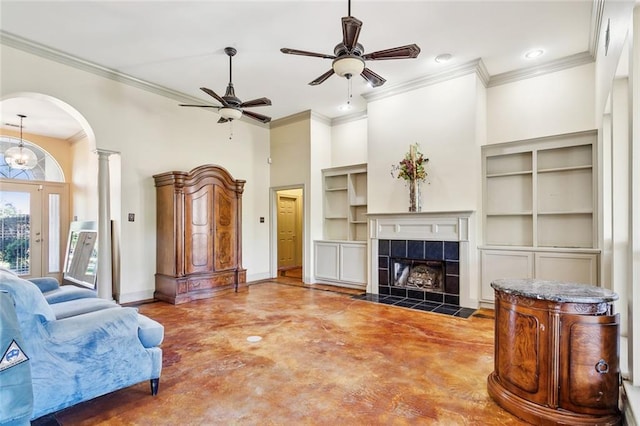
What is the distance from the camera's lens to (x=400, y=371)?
2721 millimetres

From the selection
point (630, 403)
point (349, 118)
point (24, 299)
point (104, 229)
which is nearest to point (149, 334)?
point (24, 299)

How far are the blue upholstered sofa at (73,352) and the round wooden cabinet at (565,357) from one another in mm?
2528

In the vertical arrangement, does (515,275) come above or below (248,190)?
below

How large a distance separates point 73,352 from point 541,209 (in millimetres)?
5447

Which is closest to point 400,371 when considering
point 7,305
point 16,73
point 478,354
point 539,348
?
point 478,354

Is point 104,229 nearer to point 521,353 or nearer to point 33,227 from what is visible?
point 33,227

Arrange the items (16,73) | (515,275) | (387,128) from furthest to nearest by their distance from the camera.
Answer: (387,128)
(515,275)
(16,73)

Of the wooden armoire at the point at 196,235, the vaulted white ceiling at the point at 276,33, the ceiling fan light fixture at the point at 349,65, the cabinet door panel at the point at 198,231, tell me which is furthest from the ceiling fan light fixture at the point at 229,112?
the ceiling fan light fixture at the point at 349,65

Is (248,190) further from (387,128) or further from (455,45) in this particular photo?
(455,45)

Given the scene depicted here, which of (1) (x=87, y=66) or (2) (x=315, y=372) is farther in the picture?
(1) (x=87, y=66)

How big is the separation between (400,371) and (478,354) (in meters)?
0.88

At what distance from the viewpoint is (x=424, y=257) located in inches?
199

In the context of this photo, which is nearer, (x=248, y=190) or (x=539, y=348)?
(x=539, y=348)

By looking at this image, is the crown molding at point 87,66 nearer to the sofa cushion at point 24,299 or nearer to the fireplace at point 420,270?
the sofa cushion at point 24,299
